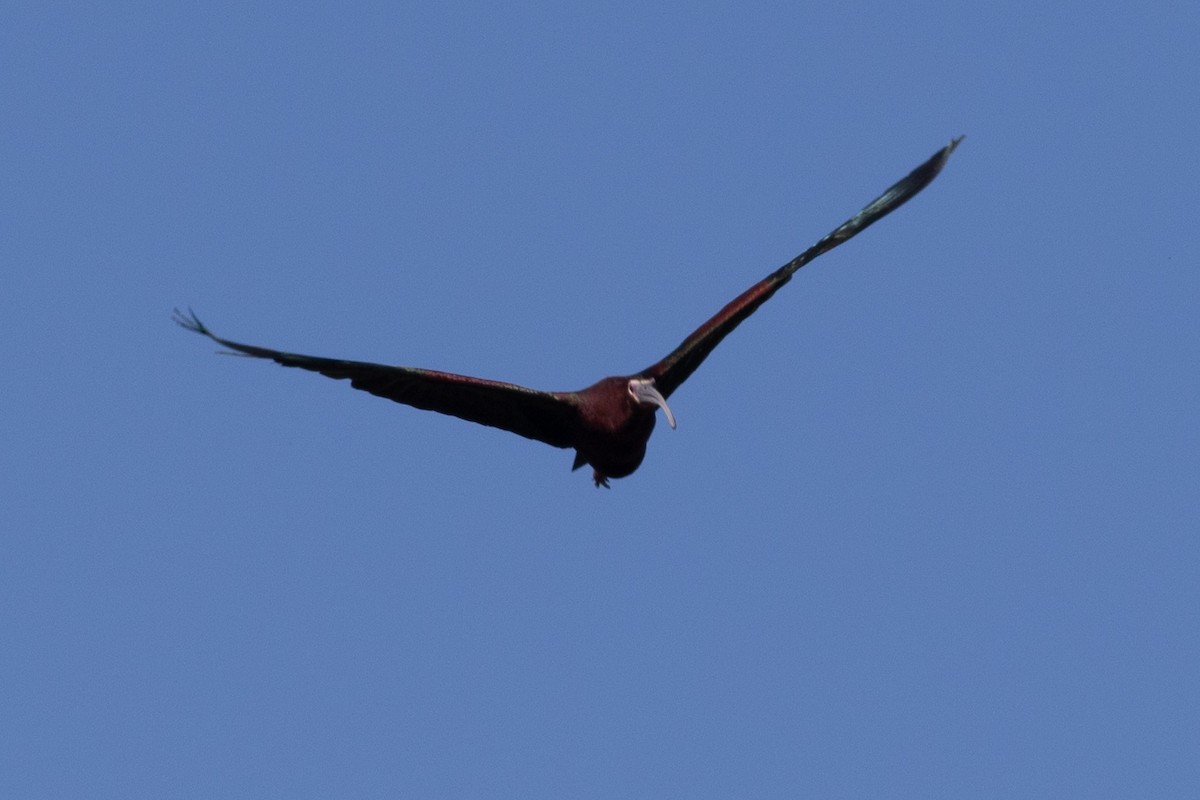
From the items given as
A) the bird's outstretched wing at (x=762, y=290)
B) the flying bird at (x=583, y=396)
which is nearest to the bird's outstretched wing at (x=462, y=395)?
the flying bird at (x=583, y=396)

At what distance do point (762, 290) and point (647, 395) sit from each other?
7.12 ft

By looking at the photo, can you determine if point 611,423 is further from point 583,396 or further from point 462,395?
point 462,395

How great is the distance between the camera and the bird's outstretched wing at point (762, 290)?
20.1m

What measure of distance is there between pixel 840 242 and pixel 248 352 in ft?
26.5

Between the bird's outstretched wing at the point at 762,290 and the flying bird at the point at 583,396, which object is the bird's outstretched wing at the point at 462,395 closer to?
the flying bird at the point at 583,396

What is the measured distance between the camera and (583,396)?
19.4m

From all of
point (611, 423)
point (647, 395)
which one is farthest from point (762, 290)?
point (611, 423)

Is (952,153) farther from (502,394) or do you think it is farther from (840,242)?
(502,394)

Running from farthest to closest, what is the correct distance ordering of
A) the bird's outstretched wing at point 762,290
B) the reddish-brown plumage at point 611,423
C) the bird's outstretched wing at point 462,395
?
the bird's outstretched wing at point 762,290
the reddish-brown plumage at point 611,423
the bird's outstretched wing at point 462,395

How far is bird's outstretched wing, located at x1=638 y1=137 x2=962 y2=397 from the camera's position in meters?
20.1

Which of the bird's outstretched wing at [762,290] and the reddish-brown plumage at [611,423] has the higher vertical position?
the bird's outstretched wing at [762,290]

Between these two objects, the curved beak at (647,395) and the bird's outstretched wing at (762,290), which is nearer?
the curved beak at (647,395)

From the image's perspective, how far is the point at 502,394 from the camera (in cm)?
1873

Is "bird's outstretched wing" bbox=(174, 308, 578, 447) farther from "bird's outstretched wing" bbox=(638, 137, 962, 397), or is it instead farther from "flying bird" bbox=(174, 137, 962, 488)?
"bird's outstretched wing" bbox=(638, 137, 962, 397)
